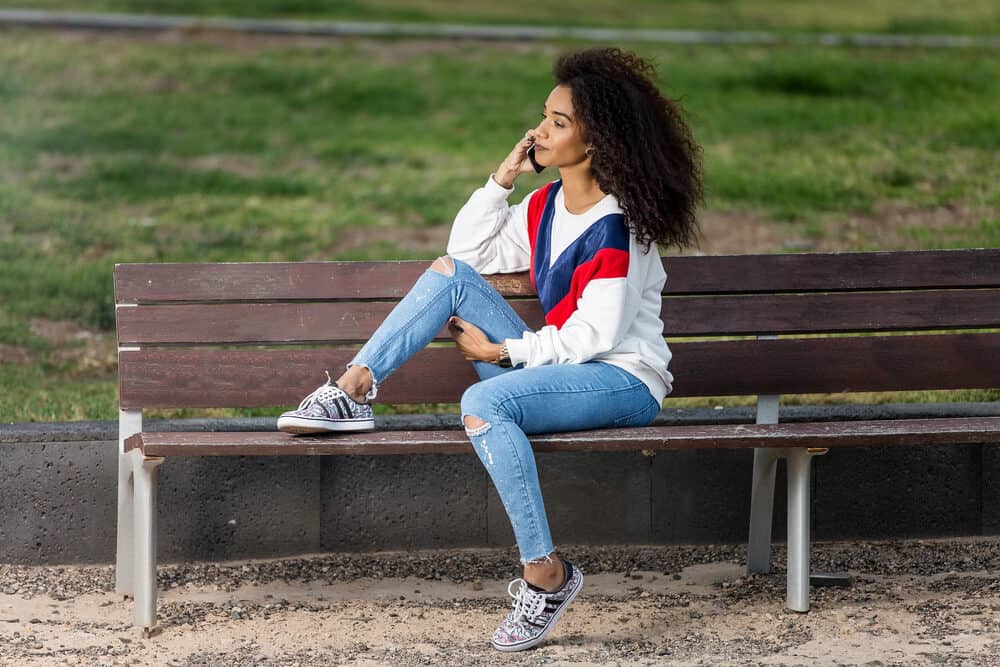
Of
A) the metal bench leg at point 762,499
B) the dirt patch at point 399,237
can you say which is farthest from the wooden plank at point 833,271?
the dirt patch at point 399,237

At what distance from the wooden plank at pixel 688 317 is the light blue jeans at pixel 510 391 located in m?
0.31

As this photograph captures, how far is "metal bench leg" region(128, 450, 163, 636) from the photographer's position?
159 inches

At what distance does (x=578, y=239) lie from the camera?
13.6ft

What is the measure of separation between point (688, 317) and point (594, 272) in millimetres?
686

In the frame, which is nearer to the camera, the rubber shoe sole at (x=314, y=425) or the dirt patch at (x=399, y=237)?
the rubber shoe sole at (x=314, y=425)

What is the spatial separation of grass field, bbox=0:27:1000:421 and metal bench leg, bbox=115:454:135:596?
102 centimetres

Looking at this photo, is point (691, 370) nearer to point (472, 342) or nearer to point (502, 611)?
point (472, 342)

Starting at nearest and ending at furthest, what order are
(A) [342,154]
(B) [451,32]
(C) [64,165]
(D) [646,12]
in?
1. (C) [64,165]
2. (A) [342,154]
3. (B) [451,32]
4. (D) [646,12]

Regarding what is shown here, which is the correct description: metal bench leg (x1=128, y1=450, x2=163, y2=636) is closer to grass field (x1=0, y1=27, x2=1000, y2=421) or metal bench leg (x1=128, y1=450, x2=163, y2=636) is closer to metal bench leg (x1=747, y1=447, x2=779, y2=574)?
grass field (x1=0, y1=27, x2=1000, y2=421)

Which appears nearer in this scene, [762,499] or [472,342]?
[472,342]

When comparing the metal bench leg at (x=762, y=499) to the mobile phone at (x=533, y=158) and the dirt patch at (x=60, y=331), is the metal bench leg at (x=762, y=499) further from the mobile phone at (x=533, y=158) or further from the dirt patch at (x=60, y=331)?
the dirt patch at (x=60, y=331)

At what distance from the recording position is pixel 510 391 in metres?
3.92

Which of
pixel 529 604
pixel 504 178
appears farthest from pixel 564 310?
pixel 529 604

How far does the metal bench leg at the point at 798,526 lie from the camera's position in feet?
13.7
